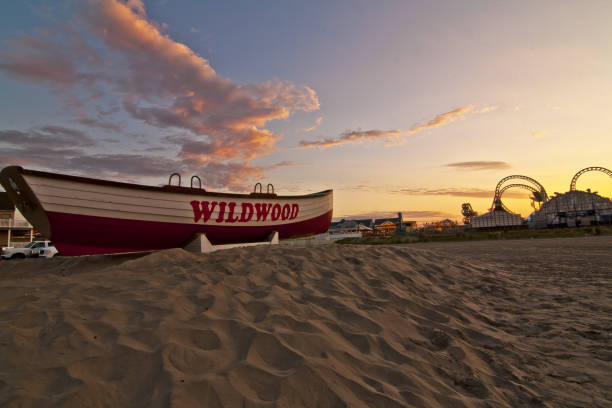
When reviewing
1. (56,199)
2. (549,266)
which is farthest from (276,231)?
(549,266)

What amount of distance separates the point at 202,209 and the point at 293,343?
21.0ft

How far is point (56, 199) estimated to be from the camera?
6.16 m

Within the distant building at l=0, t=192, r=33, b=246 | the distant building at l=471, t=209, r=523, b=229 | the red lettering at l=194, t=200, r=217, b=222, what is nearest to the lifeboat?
the red lettering at l=194, t=200, r=217, b=222

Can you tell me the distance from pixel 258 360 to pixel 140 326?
1.12m

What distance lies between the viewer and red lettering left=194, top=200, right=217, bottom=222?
7912mm

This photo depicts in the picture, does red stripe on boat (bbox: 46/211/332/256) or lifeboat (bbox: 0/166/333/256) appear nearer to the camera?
lifeboat (bbox: 0/166/333/256)

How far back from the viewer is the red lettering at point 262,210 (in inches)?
373

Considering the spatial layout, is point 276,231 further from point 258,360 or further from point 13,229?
point 13,229

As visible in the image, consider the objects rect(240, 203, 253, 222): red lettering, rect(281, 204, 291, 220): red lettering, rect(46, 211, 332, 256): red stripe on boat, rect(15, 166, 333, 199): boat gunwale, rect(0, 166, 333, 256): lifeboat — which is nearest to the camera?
rect(15, 166, 333, 199): boat gunwale

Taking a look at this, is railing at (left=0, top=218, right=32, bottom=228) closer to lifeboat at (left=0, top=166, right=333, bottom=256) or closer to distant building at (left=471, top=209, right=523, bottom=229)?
lifeboat at (left=0, top=166, right=333, bottom=256)

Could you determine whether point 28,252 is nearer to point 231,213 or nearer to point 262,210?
point 231,213

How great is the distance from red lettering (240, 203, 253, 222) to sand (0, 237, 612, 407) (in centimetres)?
462

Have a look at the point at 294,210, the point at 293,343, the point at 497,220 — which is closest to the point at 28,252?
the point at 294,210

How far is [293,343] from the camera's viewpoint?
2.29 metres
